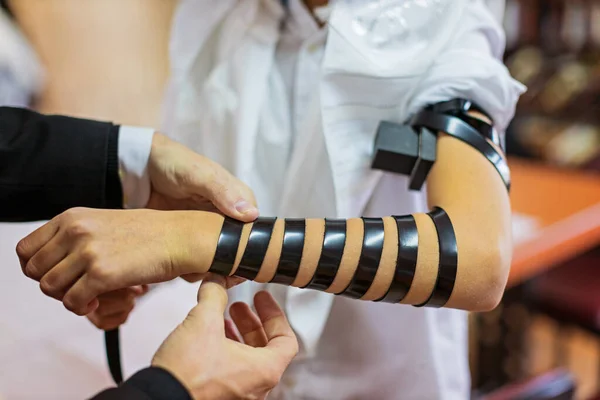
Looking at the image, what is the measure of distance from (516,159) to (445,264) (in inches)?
57.5

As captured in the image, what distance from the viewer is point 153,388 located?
1.11 feet

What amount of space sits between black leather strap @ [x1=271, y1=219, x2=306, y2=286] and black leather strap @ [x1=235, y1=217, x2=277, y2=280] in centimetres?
1

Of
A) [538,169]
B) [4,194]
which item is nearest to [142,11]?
[538,169]

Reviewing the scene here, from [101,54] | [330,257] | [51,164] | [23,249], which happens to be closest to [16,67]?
[101,54]

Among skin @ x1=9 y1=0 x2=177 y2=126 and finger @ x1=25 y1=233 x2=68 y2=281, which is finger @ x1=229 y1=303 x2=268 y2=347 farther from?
skin @ x1=9 y1=0 x2=177 y2=126

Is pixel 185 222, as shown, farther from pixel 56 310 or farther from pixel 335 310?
pixel 56 310

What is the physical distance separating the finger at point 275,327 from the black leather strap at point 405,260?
0.08 metres

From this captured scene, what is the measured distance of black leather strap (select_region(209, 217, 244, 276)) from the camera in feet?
1.37

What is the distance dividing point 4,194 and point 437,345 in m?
0.46

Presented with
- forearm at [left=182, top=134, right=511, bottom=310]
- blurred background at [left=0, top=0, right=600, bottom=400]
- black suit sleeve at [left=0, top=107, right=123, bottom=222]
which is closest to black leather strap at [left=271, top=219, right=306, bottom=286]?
forearm at [left=182, top=134, right=511, bottom=310]

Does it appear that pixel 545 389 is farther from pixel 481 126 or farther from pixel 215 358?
pixel 215 358

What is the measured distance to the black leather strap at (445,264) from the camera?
0.42 metres

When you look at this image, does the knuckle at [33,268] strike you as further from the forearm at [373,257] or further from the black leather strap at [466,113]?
the black leather strap at [466,113]

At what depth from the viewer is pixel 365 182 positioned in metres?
0.57
